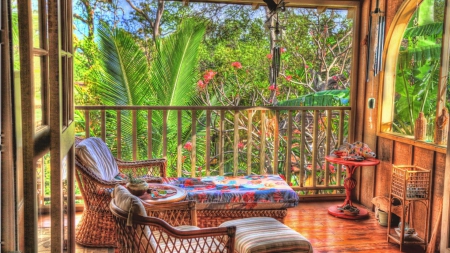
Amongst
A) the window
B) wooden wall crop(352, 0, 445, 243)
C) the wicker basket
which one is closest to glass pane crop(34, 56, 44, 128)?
the wicker basket

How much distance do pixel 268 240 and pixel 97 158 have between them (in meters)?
1.71

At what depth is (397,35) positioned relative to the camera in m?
4.48

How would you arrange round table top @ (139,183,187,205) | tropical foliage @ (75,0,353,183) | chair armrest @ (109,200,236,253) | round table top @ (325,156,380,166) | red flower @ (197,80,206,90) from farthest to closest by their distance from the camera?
red flower @ (197,80,206,90) < tropical foliage @ (75,0,353,183) < round table top @ (325,156,380,166) < round table top @ (139,183,187,205) < chair armrest @ (109,200,236,253)

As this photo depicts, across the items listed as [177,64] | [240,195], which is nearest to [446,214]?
[240,195]

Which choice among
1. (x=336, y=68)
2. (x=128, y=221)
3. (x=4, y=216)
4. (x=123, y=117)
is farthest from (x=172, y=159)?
(x=4, y=216)

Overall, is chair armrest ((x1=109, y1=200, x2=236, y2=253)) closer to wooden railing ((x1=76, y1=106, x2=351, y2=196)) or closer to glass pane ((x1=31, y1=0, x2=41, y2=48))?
glass pane ((x1=31, y1=0, x2=41, y2=48))

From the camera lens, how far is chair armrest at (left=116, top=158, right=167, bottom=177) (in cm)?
423

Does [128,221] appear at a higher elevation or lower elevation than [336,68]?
lower

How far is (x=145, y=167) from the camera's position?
429 centimetres

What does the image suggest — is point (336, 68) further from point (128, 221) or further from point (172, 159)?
point (128, 221)

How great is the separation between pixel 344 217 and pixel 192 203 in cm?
222

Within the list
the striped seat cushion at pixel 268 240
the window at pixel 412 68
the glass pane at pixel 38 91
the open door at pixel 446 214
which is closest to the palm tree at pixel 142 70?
the window at pixel 412 68

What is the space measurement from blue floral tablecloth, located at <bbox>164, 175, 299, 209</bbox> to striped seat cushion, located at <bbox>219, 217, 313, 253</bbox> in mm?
815

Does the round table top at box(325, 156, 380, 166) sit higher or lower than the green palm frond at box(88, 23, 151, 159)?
lower
